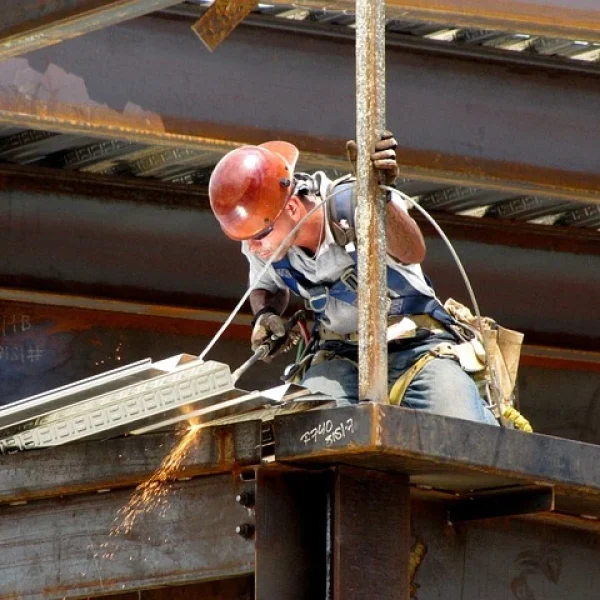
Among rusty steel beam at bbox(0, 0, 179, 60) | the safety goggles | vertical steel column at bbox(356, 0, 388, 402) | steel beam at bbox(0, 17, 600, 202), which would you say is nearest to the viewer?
vertical steel column at bbox(356, 0, 388, 402)

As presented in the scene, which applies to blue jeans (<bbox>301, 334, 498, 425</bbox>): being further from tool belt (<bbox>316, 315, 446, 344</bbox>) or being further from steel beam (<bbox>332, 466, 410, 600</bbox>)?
steel beam (<bbox>332, 466, 410, 600</bbox>)

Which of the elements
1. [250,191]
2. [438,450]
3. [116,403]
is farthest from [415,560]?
[250,191]

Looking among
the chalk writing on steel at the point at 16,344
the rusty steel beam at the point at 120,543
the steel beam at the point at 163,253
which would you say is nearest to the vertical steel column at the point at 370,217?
the rusty steel beam at the point at 120,543

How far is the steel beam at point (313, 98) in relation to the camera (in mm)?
10586

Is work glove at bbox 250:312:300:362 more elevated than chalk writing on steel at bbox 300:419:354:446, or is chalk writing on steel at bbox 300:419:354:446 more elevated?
work glove at bbox 250:312:300:362

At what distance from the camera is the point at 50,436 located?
762 cm

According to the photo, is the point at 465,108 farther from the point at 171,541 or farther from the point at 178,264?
the point at 171,541

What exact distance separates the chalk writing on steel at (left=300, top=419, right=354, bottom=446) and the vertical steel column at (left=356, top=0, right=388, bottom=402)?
8.3 inches

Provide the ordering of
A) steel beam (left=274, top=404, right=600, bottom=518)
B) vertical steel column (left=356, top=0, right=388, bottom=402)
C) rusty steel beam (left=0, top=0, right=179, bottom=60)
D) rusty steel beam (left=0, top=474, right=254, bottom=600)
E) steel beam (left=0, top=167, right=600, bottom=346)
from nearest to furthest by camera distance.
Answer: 1. steel beam (left=274, top=404, right=600, bottom=518)
2. vertical steel column (left=356, top=0, right=388, bottom=402)
3. rusty steel beam (left=0, top=474, right=254, bottom=600)
4. rusty steel beam (left=0, top=0, right=179, bottom=60)
5. steel beam (left=0, top=167, right=600, bottom=346)

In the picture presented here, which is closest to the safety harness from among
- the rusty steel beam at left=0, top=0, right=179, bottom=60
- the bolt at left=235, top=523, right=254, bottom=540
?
the rusty steel beam at left=0, top=0, right=179, bottom=60

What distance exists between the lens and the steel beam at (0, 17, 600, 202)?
10.6m

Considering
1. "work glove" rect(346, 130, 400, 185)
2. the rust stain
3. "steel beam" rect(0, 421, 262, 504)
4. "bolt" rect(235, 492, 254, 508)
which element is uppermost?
"work glove" rect(346, 130, 400, 185)

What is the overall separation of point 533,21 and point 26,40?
262 centimetres

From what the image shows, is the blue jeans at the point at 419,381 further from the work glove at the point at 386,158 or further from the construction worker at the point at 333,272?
the work glove at the point at 386,158
